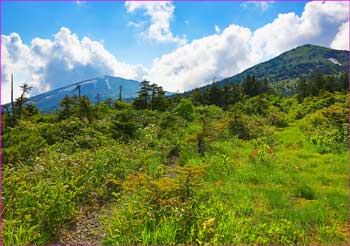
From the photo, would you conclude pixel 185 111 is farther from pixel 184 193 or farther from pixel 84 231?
pixel 84 231

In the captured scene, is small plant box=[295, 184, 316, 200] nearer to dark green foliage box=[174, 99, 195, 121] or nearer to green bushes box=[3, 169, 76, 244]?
green bushes box=[3, 169, 76, 244]

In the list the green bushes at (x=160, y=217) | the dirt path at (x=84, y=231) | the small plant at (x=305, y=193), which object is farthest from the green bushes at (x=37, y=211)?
the small plant at (x=305, y=193)

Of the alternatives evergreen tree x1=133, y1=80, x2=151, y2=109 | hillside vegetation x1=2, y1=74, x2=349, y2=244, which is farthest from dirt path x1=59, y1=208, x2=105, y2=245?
evergreen tree x1=133, y1=80, x2=151, y2=109

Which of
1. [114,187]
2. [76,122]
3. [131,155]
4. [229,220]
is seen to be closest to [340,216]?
[229,220]

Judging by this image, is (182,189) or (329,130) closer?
(182,189)

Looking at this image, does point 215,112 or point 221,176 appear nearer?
point 221,176

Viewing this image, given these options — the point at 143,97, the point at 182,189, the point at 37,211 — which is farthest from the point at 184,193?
the point at 143,97

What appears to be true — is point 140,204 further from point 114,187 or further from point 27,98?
point 27,98

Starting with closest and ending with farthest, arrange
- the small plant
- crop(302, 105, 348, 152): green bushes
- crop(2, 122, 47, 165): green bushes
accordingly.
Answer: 1. the small plant
2. crop(2, 122, 47, 165): green bushes
3. crop(302, 105, 348, 152): green bushes

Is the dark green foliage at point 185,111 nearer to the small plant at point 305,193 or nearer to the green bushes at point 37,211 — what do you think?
the small plant at point 305,193

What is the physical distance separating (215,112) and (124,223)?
24.2 meters

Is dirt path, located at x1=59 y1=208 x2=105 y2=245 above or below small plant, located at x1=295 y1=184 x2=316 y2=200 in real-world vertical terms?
below

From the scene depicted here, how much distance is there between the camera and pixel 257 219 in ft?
21.1

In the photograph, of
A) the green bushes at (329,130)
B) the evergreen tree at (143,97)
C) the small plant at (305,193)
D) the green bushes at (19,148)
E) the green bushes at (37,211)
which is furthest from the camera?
the evergreen tree at (143,97)
